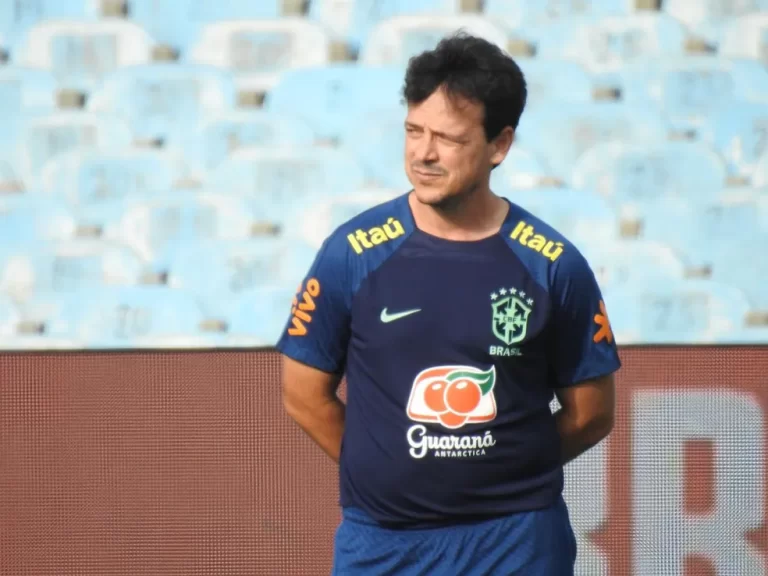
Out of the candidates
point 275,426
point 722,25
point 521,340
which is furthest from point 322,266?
point 722,25

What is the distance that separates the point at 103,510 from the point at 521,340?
2.09 metres

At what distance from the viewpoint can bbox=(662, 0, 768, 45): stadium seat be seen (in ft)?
12.2

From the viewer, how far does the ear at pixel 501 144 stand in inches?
67.2

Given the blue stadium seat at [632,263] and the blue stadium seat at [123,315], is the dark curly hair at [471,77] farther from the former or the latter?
the blue stadium seat at [123,315]

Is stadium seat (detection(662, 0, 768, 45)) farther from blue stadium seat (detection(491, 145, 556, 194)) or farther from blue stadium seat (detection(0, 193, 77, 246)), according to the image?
blue stadium seat (detection(0, 193, 77, 246))

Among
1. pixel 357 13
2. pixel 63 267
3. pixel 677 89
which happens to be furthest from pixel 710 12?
pixel 63 267

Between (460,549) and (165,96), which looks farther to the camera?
(165,96)

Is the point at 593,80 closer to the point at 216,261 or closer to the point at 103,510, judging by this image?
the point at 216,261

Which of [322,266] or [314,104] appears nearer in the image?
[322,266]

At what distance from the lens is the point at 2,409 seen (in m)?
3.31

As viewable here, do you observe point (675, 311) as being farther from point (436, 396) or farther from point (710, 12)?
point (436, 396)

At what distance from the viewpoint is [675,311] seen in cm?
352

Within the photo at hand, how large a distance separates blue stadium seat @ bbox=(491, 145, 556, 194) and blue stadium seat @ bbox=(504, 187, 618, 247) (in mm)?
45

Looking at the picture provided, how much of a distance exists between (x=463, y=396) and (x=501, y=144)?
426mm
